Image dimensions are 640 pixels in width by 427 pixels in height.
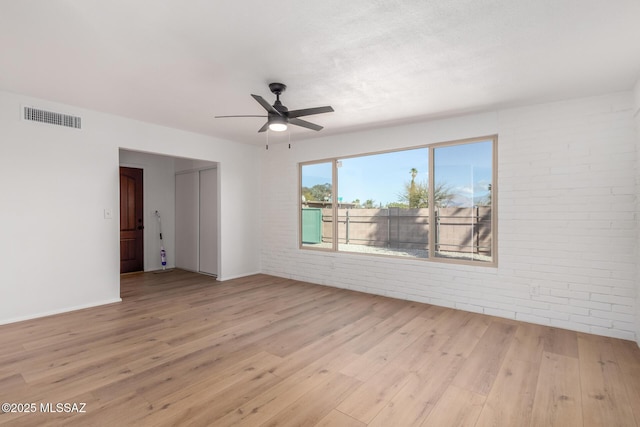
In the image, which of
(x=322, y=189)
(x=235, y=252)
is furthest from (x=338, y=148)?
(x=235, y=252)

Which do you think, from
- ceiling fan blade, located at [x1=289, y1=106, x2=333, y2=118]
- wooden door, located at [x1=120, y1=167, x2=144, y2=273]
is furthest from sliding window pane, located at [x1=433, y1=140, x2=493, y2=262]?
wooden door, located at [x1=120, y1=167, x2=144, y2=273]

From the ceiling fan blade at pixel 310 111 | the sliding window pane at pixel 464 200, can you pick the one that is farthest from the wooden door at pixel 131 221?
the sliding window pane at pixel 464 200

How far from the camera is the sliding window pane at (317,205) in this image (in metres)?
5.75

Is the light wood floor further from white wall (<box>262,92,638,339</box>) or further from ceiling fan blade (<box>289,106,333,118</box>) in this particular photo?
ceiling fan blade (<box>289,106,333,118</box>)

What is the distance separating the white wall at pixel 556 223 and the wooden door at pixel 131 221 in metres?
5.33

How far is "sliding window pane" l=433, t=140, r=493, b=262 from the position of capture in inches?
165

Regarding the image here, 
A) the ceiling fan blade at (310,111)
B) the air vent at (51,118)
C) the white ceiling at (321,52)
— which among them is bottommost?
the ceiling fan blade at (310,111)

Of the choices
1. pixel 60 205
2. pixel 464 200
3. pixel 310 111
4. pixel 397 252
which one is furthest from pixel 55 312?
pixel 464 200

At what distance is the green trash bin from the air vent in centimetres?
363

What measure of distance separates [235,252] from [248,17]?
4.63 metres

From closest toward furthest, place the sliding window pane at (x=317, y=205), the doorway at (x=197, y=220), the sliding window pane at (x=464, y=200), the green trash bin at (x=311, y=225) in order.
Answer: the sliding window pane at (x=464, y=200), the sliding window pane at (x=317, y=205), the green trash bin at (x=311, y=225), the doorway at (x=197, y=220)

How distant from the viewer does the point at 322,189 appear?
582 centimetres

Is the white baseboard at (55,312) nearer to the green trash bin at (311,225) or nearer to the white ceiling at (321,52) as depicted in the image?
the white ceiling at (321,52)

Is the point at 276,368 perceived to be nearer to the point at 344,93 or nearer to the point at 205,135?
the point at 344,93
